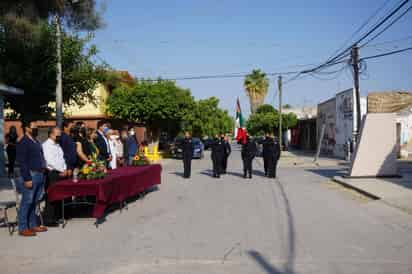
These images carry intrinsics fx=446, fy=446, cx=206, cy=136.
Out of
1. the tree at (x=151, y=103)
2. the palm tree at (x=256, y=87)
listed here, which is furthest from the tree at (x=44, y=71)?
the palm tree at (x=256, y=87)

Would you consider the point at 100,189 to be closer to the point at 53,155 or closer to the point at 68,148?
the point at 53,155

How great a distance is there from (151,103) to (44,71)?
48.4 ft

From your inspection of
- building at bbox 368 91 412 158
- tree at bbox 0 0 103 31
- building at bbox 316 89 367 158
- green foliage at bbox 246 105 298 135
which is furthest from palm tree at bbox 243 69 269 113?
tree at bbox 0 0 103 31

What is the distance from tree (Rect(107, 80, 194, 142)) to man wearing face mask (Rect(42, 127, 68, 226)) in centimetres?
2219

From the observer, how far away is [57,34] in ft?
47.6

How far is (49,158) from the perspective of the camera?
8.59 metres

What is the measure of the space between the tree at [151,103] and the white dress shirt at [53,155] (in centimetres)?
2229

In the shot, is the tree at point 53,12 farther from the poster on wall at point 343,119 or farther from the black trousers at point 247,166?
the poster on wall at point 343,119

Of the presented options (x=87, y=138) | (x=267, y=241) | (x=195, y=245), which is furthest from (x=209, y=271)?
(x=87, y=138)

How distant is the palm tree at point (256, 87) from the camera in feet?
230

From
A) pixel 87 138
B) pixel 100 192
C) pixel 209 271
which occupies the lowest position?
pixel 209 271

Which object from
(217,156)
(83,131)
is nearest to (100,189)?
(83,131)

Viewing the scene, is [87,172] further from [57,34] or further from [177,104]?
[177,104]

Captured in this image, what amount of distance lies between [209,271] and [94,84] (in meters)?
14.8
